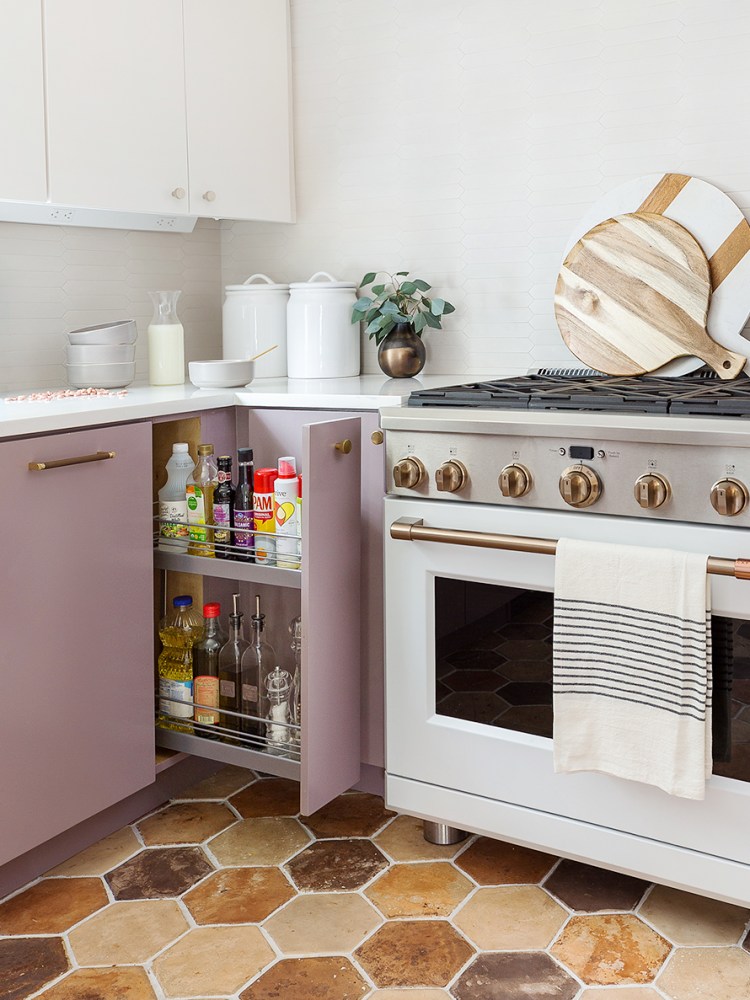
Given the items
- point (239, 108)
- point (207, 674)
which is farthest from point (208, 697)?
point (239, 108)

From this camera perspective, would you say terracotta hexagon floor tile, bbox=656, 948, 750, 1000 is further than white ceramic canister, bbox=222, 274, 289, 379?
No

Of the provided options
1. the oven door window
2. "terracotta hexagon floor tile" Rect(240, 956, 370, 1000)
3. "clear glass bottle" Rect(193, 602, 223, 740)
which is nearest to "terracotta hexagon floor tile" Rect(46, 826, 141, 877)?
"clear glass bottle" Rect(193, 602, 223, 740)

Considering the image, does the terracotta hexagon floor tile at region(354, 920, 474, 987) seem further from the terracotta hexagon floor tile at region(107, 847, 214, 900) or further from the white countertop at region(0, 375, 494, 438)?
the white countertop at region(0, 375, 494, 438)

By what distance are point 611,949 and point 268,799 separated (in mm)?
888

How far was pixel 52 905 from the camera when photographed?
191 centimetres

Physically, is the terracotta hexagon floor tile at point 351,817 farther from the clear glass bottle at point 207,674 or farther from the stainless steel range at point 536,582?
→ the clear glass bottle at point 207,674

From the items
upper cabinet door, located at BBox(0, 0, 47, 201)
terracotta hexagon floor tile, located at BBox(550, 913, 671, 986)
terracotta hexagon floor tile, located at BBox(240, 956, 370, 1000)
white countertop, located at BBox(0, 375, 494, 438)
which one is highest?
upper cabinet door, located at BBox(0, 0, 47, 201)

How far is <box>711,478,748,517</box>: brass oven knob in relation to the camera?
1613mm

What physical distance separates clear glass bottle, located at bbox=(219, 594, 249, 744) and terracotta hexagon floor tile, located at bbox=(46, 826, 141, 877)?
31 centimetres

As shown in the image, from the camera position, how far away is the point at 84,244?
8.56ft

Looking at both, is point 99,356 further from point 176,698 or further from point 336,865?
point 336,865

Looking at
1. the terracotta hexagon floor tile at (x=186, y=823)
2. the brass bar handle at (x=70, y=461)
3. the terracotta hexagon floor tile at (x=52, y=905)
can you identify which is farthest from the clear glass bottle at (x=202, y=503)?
the terracotta hexagon floor tile at (x=52, y=905)

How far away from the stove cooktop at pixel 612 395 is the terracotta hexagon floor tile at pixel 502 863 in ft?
3.02

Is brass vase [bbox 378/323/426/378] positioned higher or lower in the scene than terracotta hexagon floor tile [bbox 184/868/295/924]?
higher
